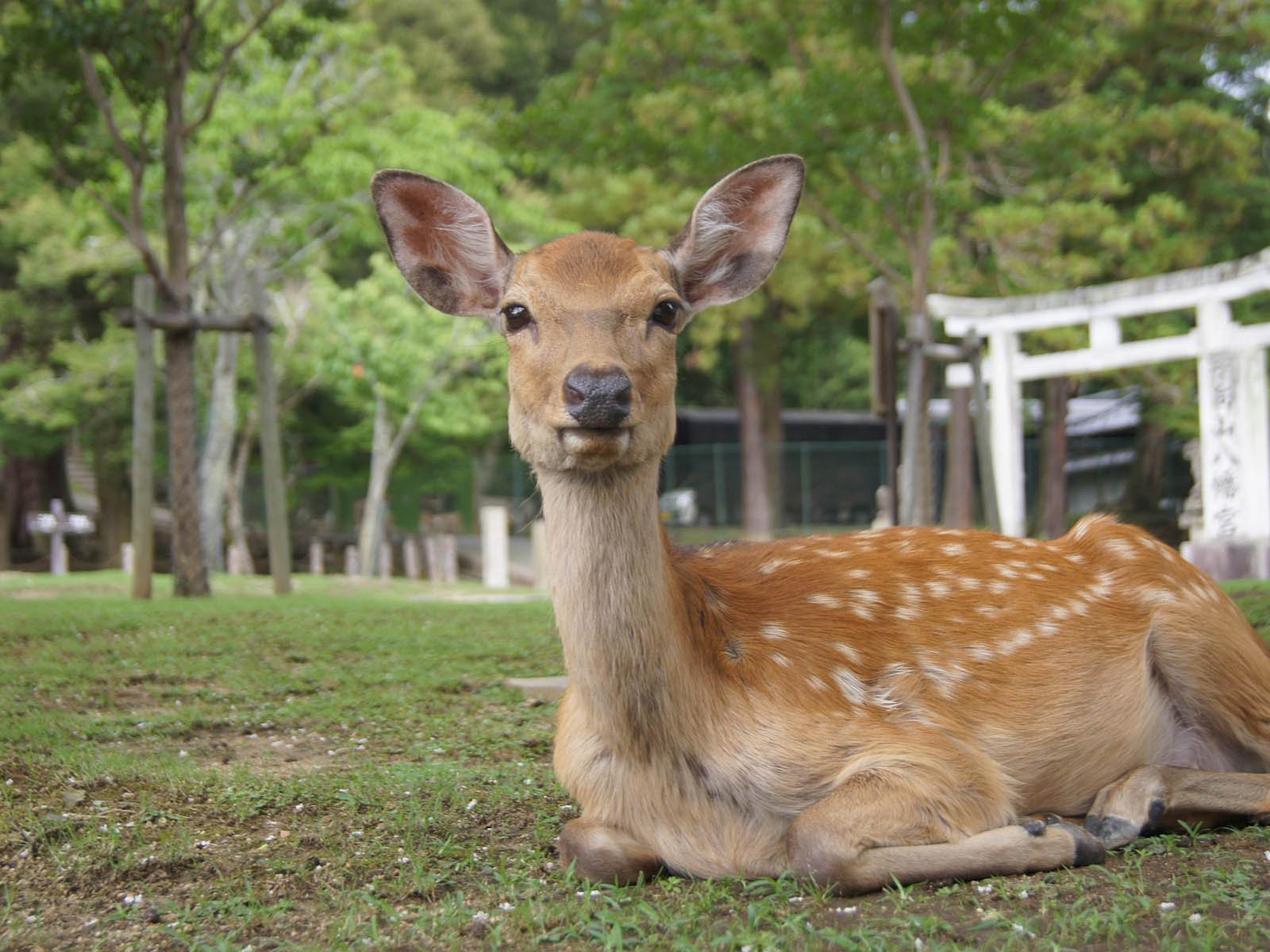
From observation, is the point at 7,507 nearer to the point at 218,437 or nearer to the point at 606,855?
the point at 218,437

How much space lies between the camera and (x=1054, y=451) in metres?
21.8

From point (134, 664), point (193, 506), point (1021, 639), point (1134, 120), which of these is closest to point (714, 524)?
point (1134, 120)

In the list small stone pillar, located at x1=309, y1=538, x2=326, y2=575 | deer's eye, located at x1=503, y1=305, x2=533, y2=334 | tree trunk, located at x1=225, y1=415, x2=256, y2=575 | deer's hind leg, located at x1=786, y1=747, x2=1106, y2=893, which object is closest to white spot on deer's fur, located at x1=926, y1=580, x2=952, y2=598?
deer's hind leg, located at x1=786, y1=747, x2=1106, y2=893

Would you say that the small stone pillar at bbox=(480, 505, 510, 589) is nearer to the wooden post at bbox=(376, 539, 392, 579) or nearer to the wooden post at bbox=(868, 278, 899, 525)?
the wooden post at bbox=(376, 539, 392, 579)

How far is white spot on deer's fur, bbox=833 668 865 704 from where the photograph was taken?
139 inches

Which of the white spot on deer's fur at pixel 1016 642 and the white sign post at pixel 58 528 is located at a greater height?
the white sign post at pixel 58 528

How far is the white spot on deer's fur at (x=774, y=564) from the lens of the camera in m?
4.07

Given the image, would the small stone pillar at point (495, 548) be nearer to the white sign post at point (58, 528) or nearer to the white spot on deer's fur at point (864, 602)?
the white sign post at point (58, 528)

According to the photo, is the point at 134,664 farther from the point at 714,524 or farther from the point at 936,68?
the point at 714,524

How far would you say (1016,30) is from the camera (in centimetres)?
1239

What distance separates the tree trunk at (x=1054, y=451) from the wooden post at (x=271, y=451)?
1405cm

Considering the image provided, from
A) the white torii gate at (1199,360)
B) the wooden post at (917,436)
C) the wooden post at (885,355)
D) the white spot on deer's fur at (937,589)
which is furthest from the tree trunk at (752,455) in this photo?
the white spot on deer's fur at (937,589)

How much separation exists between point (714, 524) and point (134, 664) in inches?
976

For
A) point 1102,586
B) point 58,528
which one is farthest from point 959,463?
point 1102,586
